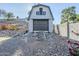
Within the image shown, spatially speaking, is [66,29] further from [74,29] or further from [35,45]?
[35,45]

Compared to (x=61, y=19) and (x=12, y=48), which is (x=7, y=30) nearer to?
(x=12, y=48)

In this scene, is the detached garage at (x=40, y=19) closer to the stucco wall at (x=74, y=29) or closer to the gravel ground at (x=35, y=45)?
the gravel ground at (x=35, y=45)

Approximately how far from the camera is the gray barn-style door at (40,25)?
18.5 feet

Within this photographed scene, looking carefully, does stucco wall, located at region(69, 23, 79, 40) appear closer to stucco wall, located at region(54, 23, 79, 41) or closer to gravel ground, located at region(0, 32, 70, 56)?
stucco wall, located at region(54, 23, 79, 41)

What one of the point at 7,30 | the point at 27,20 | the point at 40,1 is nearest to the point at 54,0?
the point at 40,1

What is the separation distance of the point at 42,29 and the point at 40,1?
2.10 feet

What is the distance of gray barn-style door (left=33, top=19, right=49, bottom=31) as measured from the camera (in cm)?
564

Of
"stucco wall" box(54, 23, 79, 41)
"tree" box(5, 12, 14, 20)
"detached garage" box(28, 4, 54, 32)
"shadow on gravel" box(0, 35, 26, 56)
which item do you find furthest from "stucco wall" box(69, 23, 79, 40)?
"tree" box(5, 12, 14, 20)

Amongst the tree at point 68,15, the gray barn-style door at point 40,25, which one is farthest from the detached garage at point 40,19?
the tree at point 68,15

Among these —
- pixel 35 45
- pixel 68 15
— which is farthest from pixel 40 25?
pixel 68 15

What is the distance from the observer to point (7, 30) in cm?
564

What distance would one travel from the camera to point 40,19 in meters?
5.62

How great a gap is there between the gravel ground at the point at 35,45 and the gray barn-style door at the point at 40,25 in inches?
4.0

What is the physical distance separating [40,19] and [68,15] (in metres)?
0.55
